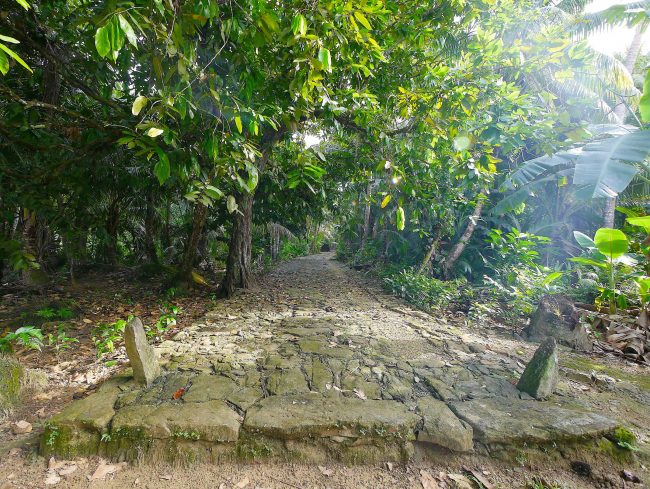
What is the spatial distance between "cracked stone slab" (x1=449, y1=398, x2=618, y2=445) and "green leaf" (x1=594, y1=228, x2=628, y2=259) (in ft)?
6.45

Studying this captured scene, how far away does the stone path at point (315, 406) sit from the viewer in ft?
6.60

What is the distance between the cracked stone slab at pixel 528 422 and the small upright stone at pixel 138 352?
2.41 meters

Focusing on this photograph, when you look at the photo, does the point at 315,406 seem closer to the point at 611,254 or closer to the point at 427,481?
the point at 427,481


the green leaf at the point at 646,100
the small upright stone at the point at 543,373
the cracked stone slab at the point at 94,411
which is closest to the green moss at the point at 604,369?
the small upright stone at the point at 543,373

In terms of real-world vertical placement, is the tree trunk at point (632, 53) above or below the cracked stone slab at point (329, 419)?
above

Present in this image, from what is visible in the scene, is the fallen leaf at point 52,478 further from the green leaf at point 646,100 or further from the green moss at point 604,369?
the green leaf at point 646,100

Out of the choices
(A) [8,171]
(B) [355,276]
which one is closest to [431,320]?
(B) [355,276]

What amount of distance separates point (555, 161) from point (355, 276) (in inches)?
230

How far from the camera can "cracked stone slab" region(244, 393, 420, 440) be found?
Answer: 2.06m

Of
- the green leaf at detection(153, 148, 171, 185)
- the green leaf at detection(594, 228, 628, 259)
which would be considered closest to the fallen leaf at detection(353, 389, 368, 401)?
the green leaf at detection(153, 148, 171, 185)

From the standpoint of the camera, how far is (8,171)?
3232 mm

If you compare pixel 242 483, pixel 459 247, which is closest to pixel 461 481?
pixel 242 483

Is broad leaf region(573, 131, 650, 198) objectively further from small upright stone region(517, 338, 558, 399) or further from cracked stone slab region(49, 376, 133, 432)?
cracked stone slab region(49, 376, 133, 432)

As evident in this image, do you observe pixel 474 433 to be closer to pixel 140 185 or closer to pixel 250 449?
pixel 250 449
